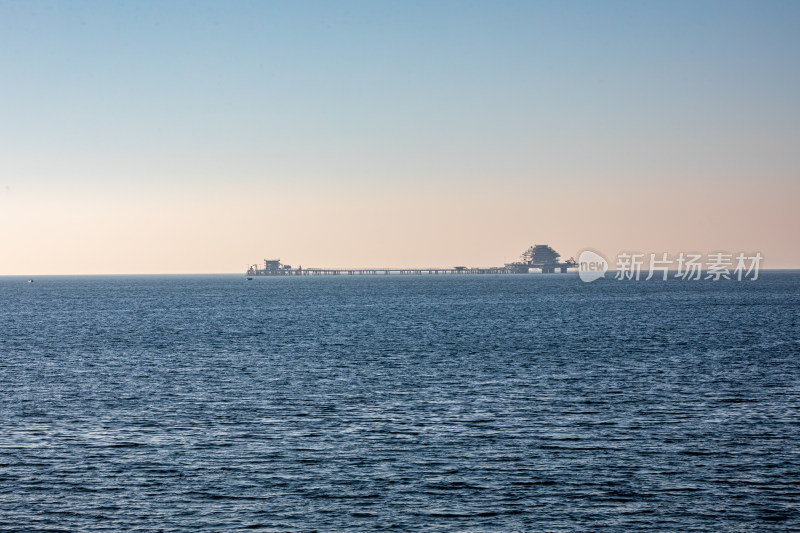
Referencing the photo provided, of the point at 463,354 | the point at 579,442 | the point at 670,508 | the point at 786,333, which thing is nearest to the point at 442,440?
the point at 579,442

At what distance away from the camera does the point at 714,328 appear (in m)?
106

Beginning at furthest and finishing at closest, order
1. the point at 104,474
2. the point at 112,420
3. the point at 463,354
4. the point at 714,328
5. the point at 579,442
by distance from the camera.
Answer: the point at 714,328 < the point at 463,354 < the point at 112,420 < the point at 579,442 < the point at 104,474

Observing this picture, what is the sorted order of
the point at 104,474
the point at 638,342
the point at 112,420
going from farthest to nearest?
the point at 638,342 < the point at 112,420 < the point at 104,474

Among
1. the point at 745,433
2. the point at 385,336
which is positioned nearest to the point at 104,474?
the point at 745,433

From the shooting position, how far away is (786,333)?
318ft

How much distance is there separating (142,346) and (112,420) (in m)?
45.8

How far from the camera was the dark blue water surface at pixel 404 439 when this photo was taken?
2822cm

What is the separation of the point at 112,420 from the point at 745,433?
32.5m

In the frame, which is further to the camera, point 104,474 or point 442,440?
point 442,440

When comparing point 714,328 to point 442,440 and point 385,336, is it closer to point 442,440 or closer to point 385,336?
point 385,336

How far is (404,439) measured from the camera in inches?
1506

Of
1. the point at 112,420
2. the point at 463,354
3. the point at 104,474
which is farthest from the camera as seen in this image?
the point at 463,354

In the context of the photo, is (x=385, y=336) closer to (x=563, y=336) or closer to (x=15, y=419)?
(x=563, y=336)

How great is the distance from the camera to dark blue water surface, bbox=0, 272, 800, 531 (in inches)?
1111
